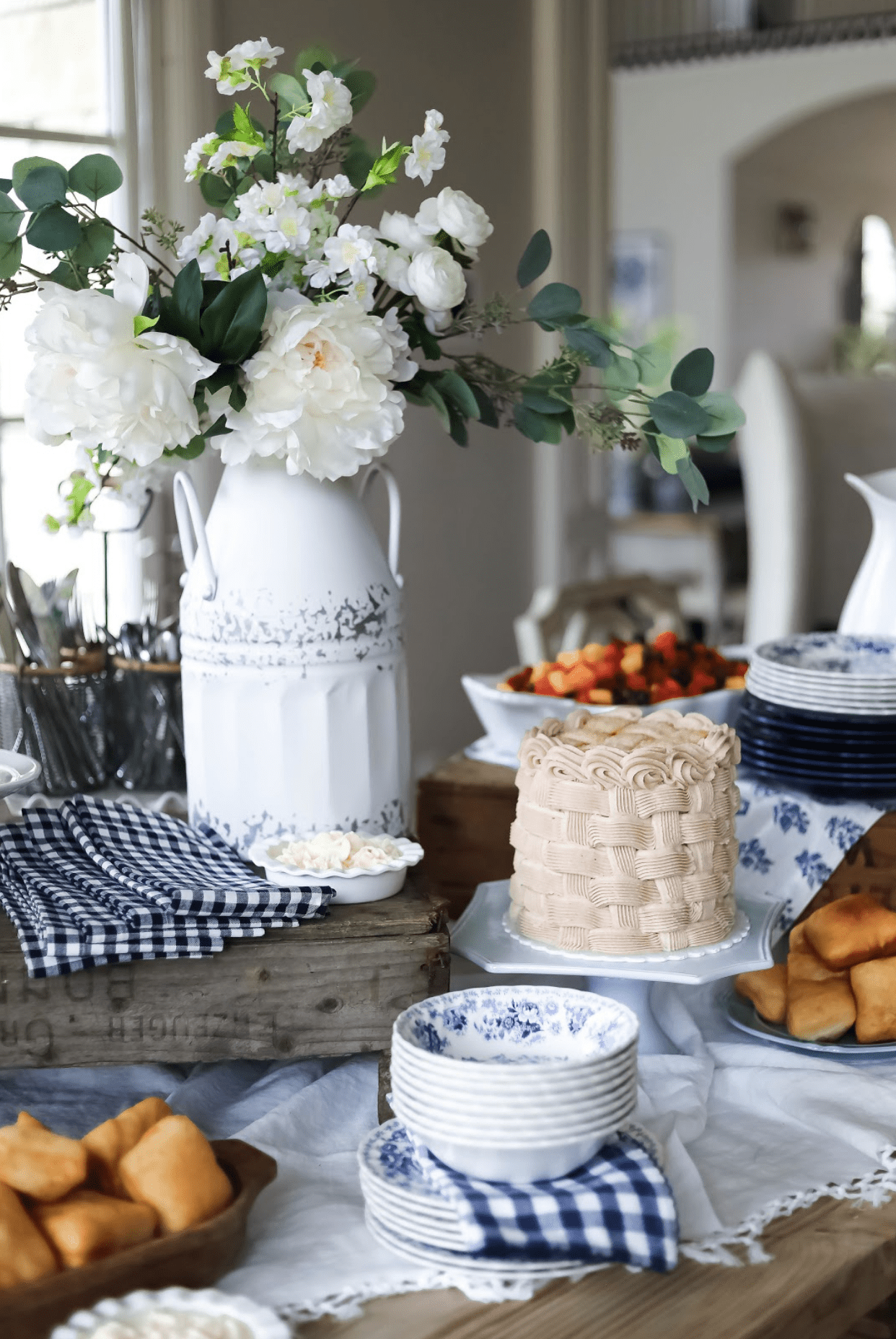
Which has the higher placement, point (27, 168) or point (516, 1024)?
point (27, 168)

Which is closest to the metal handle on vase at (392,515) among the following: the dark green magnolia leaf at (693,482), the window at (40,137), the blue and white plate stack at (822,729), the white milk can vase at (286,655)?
the white milk can vase at (286,655)

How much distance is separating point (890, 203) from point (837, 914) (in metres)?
8.06

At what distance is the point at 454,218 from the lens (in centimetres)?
106

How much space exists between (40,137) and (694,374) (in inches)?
55.6

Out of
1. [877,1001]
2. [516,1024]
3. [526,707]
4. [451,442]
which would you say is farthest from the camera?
[451,442]

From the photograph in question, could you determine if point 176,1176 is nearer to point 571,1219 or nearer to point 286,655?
point 571,1219

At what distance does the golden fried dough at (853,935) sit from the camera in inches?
43.6

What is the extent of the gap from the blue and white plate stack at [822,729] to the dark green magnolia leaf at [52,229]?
29.2 inches

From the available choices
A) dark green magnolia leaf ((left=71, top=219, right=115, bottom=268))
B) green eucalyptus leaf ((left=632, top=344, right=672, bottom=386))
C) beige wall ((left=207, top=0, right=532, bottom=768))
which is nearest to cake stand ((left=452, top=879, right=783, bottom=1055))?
green eucalyptus leaf ((left=632, top=344, right=672, bottom=386))

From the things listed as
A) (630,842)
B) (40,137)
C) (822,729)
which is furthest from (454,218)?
(40,137)

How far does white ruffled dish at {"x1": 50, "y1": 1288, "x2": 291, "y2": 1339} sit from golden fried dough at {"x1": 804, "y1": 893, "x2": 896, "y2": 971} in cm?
57

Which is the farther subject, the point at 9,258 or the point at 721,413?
the point at 721,413

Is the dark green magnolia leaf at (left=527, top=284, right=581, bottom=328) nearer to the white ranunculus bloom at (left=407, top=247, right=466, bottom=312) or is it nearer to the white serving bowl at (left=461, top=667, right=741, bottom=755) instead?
the white ranunculus bloom at (left=407, top=247, right=466, bottom=312)

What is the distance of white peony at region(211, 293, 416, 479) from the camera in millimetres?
1019
